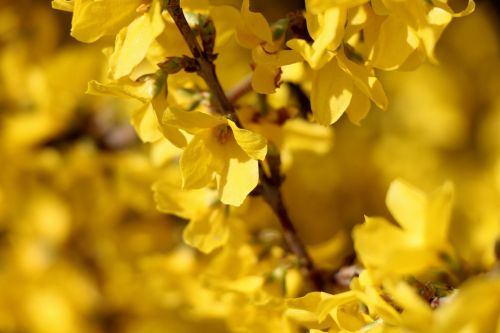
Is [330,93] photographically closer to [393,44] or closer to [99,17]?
[393,44]

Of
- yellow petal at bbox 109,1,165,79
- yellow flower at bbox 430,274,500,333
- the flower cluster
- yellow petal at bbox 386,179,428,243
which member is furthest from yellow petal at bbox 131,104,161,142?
yellow flower at bbox 430,274,500,333

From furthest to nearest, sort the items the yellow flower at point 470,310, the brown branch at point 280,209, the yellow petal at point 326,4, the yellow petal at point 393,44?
the brown branch at point 280,209
the yellow petal at point 393,44
the yellow petal at point 326,4
the yellow flower at point 470,310

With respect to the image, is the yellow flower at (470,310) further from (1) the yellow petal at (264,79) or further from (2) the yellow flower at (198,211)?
(2) the yellow flower at (198,211)

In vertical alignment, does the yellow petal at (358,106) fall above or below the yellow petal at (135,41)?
below

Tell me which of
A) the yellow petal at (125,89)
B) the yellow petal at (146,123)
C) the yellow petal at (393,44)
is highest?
the yellow petal at (125,89)

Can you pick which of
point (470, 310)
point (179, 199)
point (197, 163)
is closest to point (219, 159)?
point (197, 163)

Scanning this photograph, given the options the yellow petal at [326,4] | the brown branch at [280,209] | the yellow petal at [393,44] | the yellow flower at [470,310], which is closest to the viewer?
the yellow flower at [470,310]

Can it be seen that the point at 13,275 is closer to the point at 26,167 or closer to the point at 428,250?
the point at 26,167

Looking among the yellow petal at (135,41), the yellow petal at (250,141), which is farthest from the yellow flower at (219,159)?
the yellow petal at (135,41)

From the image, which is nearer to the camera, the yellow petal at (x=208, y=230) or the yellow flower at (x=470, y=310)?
the yellow flower at (x=470, y=310)
